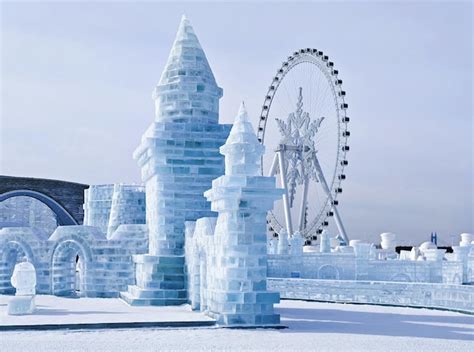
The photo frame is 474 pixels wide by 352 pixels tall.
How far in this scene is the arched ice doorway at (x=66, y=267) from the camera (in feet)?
63.7

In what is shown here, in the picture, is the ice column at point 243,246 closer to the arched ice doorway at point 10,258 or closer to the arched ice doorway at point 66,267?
the arched ice doorway at point 66,267

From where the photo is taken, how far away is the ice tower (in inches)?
635

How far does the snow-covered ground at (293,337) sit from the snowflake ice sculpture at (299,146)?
28.5 m

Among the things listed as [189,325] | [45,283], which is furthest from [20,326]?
[45,283]

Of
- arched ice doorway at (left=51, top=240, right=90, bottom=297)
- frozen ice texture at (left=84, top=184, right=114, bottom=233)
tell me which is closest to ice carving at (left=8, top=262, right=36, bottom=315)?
arched ice doorway at (left=51, top=240, right=90, bottom=297)

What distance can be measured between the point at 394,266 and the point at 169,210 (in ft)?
35.8

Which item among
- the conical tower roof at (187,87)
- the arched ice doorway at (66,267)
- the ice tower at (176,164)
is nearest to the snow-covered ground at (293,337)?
the ice tower at (176,164)

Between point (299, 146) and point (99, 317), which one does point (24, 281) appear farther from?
point (299, 146)

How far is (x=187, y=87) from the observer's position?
1697cm

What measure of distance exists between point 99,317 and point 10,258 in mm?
8611

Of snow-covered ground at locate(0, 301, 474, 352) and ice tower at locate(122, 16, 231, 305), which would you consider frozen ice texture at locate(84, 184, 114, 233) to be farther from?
snow-covered ground at locate(0, 301, 474, 352)

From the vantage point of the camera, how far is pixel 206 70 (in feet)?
56.9

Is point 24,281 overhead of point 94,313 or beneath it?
overhead

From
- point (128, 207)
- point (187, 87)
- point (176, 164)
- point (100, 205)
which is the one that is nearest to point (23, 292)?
point (176, 164)
